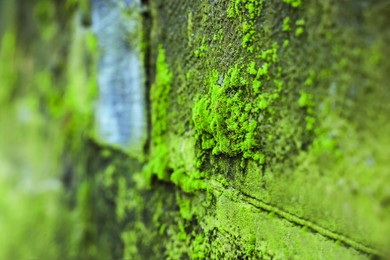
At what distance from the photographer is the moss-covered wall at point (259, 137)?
393 millimetres

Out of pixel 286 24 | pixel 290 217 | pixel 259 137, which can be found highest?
pixel 286 24

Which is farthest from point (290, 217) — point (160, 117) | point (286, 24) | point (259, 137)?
point (160, 117)

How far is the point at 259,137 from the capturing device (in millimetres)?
541

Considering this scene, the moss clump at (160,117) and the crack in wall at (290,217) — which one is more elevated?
the moss clump at (160,117)

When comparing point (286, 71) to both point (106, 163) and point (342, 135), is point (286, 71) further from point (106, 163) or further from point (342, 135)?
point (106, 163)

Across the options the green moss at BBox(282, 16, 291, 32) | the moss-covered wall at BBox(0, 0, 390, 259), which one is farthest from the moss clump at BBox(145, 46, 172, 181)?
the green moss at BBox(282, 16, 291, 32)

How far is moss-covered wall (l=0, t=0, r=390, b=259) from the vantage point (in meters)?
0.39

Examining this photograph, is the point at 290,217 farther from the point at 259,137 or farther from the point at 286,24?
the point at 286,24

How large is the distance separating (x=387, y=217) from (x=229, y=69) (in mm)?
329

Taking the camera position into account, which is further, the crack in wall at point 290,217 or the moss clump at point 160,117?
the moss clump at point 160,117

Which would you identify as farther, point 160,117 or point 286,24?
point 160,117

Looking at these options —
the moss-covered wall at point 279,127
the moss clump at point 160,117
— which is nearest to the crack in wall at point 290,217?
the moss-covered wall at point 279,127

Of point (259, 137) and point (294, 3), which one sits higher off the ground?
point (294, 3)

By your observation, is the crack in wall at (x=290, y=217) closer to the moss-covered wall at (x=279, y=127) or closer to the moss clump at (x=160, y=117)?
the moss-covered wall at (x=279, y=127)
